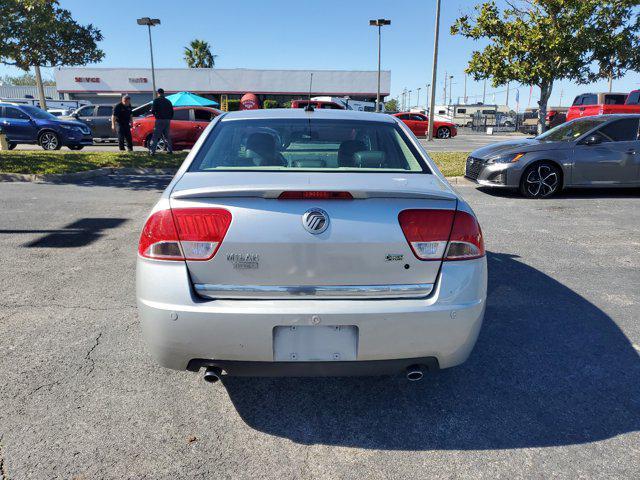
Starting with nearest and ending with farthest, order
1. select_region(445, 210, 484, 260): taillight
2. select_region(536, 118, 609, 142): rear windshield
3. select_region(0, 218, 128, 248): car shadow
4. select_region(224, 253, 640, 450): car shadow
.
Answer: select_region(445, 210, 484, 260): taillight < select_region(224, 253, 640, 450): car shadow < select_region(0, 218, 128, 248): car shadow < select_region(536, 118, 609, 142): rear windshield

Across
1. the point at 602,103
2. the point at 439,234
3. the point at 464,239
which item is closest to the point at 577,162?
the point at 464,239

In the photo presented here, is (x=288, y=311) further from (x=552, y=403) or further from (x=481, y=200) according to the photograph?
(x=481, y=200)

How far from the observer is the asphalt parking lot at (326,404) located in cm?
225

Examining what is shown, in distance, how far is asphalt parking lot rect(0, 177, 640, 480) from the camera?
225 cm

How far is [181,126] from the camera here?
1683 cm

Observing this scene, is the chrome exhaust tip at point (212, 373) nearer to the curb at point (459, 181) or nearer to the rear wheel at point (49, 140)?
the curb at point (459, 181)

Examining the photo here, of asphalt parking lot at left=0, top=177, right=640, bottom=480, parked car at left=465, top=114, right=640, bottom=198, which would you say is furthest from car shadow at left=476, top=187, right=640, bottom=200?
asphalt parking lot at left=0, top=177, right=640, bottom=480

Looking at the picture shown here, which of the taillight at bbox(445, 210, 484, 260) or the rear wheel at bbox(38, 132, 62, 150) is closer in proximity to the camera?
the taillight at bbox(445, 210, 484, 260)

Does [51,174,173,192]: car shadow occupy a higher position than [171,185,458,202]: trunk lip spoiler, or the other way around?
[171,185,458,202]: trunk lip spoiler

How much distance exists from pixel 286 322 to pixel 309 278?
0.74ft

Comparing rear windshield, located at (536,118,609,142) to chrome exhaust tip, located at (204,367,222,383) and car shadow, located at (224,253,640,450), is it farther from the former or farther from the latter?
chrome exhaust tip, located at (204,367,222,383)

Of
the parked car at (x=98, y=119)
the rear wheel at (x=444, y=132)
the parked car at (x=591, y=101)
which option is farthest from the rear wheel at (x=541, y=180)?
the rear wheel at (x=444, y=132)

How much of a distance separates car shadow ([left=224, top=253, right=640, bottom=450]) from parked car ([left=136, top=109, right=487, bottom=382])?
379 mm

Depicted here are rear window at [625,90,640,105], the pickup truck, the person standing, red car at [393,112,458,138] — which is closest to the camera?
the person standing
